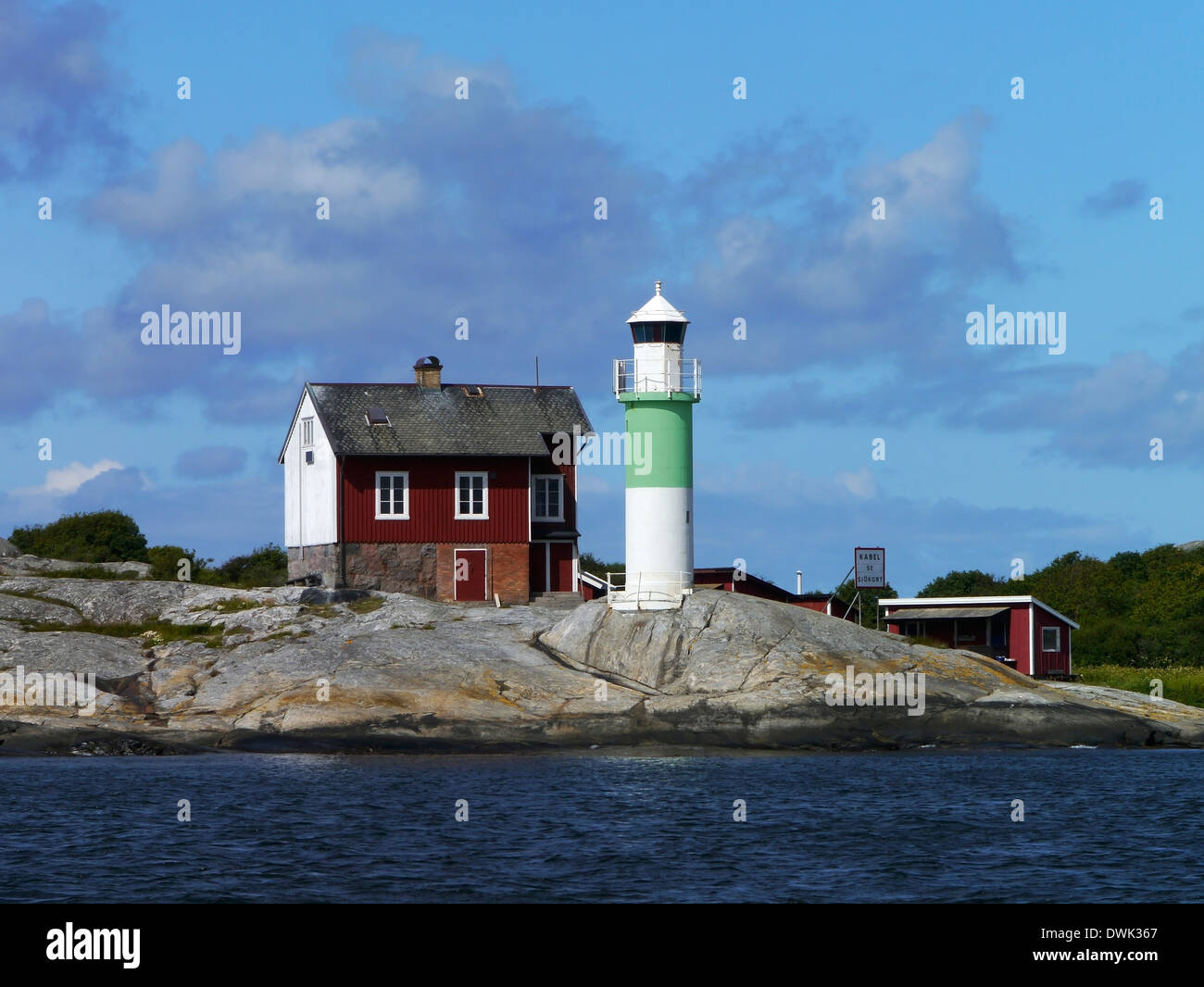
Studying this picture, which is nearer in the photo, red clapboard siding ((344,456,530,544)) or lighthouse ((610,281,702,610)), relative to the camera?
lighthouse ((610,281,702,610))

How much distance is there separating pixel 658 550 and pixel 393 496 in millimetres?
10849

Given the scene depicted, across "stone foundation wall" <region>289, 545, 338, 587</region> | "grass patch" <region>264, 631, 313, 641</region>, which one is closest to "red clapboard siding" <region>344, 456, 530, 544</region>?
"stone foundation wall" <region>289, 545, 338, 587</region>

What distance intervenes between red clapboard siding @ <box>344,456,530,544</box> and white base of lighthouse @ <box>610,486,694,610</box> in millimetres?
7279

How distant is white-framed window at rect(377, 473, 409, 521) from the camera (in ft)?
172

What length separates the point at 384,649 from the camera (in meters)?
44.3

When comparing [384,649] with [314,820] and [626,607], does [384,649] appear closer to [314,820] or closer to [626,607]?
[626,607]

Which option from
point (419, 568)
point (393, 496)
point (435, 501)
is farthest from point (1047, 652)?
point (393, 496)

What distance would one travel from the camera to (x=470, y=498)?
53000mm

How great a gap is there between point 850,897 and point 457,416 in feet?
110

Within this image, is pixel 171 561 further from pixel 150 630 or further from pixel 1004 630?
pixel 1004 630

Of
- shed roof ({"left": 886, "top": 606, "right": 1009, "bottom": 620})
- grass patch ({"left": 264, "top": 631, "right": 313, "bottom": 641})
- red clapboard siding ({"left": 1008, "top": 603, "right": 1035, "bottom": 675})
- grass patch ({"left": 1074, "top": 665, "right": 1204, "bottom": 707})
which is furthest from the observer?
red clapboard siding ({"left": 1008, "top": 603, "right": 1035, "bottom": 675})

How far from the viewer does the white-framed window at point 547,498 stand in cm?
5466

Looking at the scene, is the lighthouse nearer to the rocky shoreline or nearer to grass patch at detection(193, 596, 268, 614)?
the rocky shoreline
